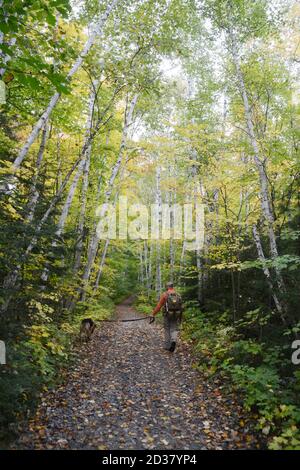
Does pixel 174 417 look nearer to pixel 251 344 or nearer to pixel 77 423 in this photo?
pixel 77 423

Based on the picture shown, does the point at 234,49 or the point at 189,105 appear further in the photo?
the point at 189,105

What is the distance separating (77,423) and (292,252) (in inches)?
237

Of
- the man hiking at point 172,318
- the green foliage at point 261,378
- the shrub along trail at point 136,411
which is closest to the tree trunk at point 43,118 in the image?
the shrub along trail at point 136,411

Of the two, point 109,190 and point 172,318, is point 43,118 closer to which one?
point 109,190

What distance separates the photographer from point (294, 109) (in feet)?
33.1

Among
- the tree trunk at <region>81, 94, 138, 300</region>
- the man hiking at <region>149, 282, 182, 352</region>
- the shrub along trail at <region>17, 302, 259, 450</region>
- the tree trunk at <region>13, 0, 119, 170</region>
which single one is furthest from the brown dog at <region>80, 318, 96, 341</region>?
the tree trunk at <region>13, 0, 119, 170</region>

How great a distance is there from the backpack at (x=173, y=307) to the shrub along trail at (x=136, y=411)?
1255mm

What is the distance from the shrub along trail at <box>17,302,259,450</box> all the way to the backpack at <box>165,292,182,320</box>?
1255 mm

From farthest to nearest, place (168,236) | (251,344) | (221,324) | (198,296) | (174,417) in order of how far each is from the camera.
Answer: (168,236) < (198,296) < (221,324) < (251,344) < (174,417)

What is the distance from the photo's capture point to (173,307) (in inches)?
354

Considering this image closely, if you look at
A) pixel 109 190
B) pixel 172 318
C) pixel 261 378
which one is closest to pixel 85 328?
pixel 172 318

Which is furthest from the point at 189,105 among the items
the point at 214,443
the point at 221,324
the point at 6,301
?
the point at 214,443

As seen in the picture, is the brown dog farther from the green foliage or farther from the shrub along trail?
the green foliage

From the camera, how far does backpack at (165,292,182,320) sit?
891 cm
